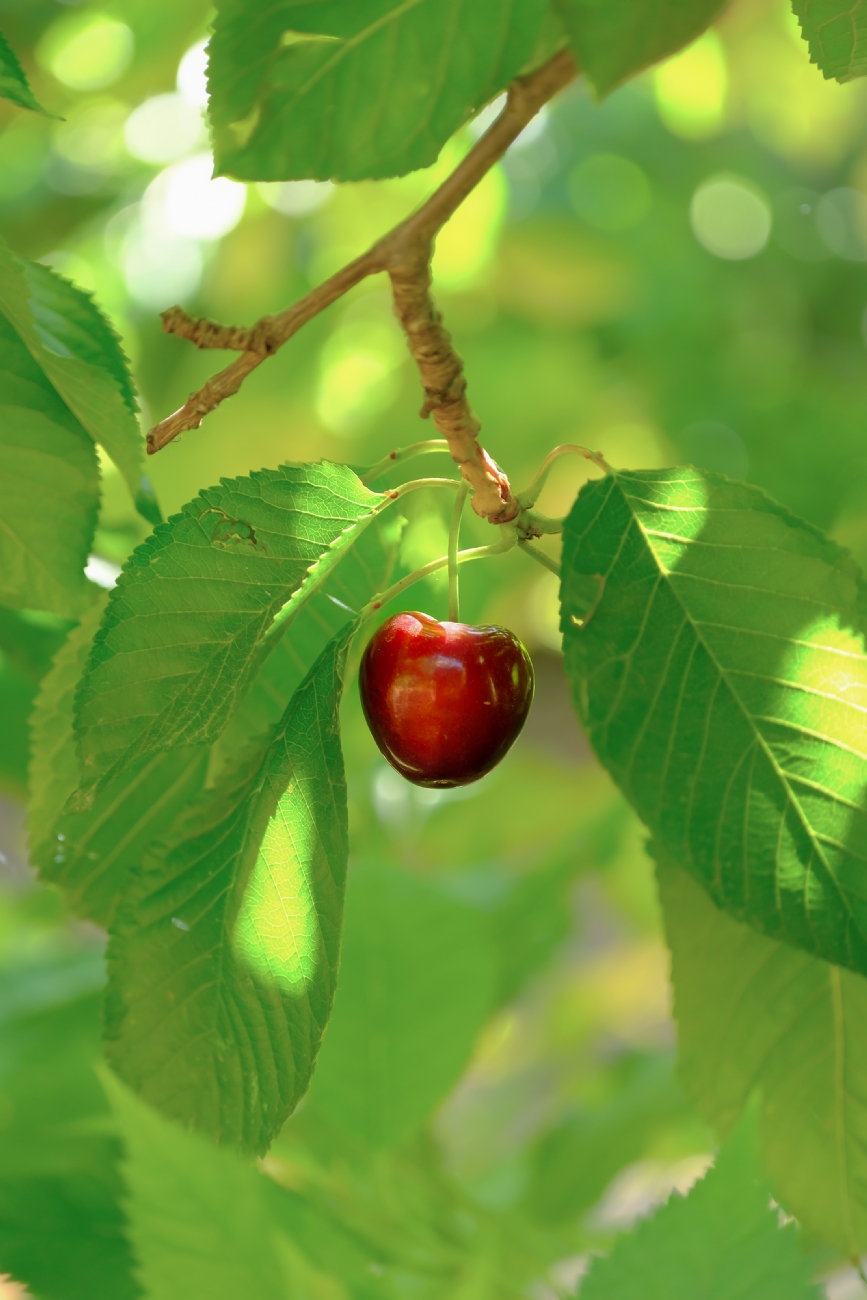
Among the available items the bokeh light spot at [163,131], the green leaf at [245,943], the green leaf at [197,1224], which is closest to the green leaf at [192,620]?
the green leaf at [245,943]

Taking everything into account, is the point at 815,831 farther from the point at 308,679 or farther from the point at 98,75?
the point at 98,75

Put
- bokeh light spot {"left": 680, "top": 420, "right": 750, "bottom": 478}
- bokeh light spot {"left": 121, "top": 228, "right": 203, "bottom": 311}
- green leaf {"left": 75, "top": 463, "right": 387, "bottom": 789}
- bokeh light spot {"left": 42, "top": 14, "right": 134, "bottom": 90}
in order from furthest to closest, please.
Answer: bokeh light spot {"left": 121, "top": 228, "right": 203, "bottom": 311} < bokeh light spot {"left": 680, "top": 420, "right": 750, "bottom": 478} < bokeh light spot {"left": 42, "top": 14, "right": 134, "bottom": 90} < green leaf {"left": 75, "top": 463, "right": 387, "bottom": 789}

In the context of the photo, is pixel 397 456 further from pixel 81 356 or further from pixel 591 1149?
pixel 591 1149

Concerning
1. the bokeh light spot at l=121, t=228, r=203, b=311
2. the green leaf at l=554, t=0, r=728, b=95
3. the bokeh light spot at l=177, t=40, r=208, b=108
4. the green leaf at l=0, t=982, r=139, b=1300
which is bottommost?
the green leaf at l=0, t=982, r=139, b=1300

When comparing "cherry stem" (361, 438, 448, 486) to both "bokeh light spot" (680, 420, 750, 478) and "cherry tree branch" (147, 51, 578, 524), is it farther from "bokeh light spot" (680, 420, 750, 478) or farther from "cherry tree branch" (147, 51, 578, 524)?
"bokeh light spot" (680, 420, 750, 478)

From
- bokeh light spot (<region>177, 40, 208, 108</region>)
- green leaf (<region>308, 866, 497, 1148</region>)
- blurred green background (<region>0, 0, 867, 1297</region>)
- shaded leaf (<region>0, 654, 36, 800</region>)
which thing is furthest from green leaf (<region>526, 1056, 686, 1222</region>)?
bokeh light spot (<region>177, 40, 208, 108</region>)

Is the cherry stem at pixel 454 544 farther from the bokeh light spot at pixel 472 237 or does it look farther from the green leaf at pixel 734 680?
the bokeh light spot at pixel 472 237

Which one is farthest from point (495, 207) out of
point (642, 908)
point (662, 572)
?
point (662, 572)
